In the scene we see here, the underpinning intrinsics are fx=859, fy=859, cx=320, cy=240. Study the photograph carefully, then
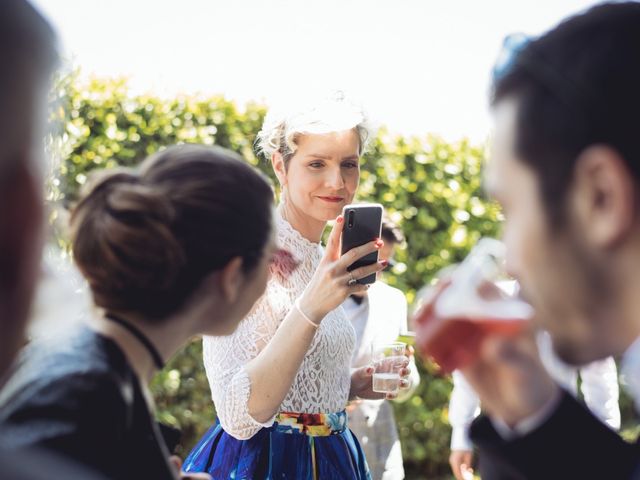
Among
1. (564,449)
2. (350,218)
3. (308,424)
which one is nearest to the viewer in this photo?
(564,449)

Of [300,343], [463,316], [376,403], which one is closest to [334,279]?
[300,343]

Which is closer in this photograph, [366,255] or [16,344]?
[16,344]

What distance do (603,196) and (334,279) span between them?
1774mm

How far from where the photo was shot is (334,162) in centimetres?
350

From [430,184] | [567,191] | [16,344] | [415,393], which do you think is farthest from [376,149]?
[16,344]

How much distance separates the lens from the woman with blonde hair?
2.93 meters

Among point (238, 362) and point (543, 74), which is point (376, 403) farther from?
point (543, 74)

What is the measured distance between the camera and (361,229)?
3.34 metres

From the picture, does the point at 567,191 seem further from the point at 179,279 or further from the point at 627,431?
the point at 627,431

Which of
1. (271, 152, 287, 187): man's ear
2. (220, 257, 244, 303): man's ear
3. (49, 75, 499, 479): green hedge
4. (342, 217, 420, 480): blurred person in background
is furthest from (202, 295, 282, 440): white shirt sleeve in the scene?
(49, 75, 499, 479): green hedge

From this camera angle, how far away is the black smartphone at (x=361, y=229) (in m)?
3.29

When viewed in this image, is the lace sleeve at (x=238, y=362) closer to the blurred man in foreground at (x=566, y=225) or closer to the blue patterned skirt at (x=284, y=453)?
the blue patterned skirt at (x=284, y=453)

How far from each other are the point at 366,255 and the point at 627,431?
5.63 m

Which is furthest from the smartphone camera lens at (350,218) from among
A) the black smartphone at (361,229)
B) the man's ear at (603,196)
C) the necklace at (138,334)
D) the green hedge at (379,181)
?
the green hedge at (379,181)
